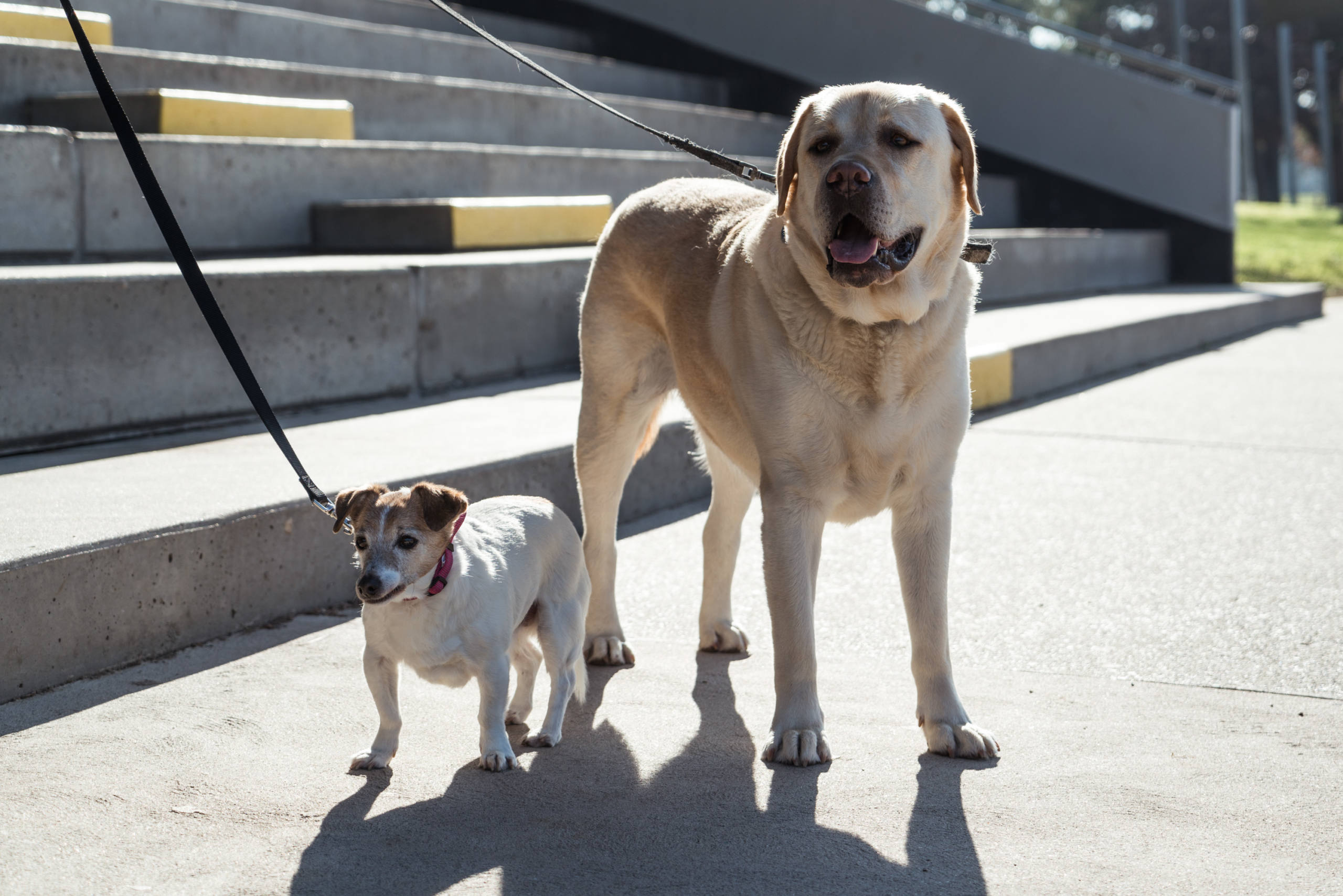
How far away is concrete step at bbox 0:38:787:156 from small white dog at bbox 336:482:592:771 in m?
5.21

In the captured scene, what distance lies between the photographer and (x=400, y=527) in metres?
2.88

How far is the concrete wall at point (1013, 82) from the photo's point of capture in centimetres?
1431

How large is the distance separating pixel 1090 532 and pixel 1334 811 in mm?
2616

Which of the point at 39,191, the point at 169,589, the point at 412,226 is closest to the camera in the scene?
the point at 169,589

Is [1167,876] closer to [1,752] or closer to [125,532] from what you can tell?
[1,752]

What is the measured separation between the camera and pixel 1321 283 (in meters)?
15.5

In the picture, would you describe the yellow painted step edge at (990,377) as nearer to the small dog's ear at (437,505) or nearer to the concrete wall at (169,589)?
the concrete wall at (169,589)

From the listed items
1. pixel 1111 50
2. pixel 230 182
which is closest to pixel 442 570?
pixel 230 182

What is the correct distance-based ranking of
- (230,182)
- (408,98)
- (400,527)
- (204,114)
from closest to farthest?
(400,527) → (230,182) → (204,114) → (408,98)

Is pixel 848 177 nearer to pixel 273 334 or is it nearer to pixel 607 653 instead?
pixel 607 653

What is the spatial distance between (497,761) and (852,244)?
1.40 meters

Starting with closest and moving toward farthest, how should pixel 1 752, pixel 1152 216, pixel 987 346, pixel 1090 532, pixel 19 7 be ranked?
pixel 1 752 → pixel 1090 532 → pixel 19 7 → pixel 987 346 → pixel 1152 216

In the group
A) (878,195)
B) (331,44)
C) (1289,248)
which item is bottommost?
(1289,248)

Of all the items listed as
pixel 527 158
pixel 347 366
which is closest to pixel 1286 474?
pixel 347 366
